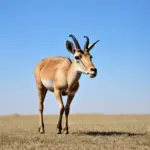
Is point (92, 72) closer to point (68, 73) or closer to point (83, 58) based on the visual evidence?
point (83, 58)

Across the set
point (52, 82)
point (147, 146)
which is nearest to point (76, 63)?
point (52, 82)

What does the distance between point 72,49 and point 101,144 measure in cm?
395

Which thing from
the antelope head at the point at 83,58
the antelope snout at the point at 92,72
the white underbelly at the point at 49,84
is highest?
the antelope head at the point at 83,58

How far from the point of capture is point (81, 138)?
39.9 ft

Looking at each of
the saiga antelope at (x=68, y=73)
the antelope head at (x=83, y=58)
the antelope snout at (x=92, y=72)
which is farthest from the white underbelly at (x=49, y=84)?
the antelope snout at (x=92, y=72)

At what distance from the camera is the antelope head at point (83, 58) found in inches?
496

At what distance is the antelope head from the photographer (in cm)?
1259

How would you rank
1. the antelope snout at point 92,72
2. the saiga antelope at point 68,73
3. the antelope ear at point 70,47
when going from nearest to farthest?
1. the antelope snout at point 92,72
2. the saiga antelope at point 68,73
3. the antelope ear at point 70,47

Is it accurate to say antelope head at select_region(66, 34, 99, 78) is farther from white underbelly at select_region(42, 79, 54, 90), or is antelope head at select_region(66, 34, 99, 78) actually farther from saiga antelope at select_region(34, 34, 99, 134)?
white underbelly at select_region(42, 79, 54, 90)

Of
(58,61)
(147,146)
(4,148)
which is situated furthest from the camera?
(58,61)

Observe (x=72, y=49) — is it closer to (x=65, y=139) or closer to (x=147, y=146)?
(x=65, y=139)

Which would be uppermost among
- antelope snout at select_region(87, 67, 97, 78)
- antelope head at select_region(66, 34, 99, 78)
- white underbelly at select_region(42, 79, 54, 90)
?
antelope head at select_region(66, 34, 99, 78)

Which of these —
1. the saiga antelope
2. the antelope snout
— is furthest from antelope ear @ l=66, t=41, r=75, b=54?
the antelope snout

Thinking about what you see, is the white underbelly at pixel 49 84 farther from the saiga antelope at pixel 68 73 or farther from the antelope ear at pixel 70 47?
the antelope ear at pixel 70 47
